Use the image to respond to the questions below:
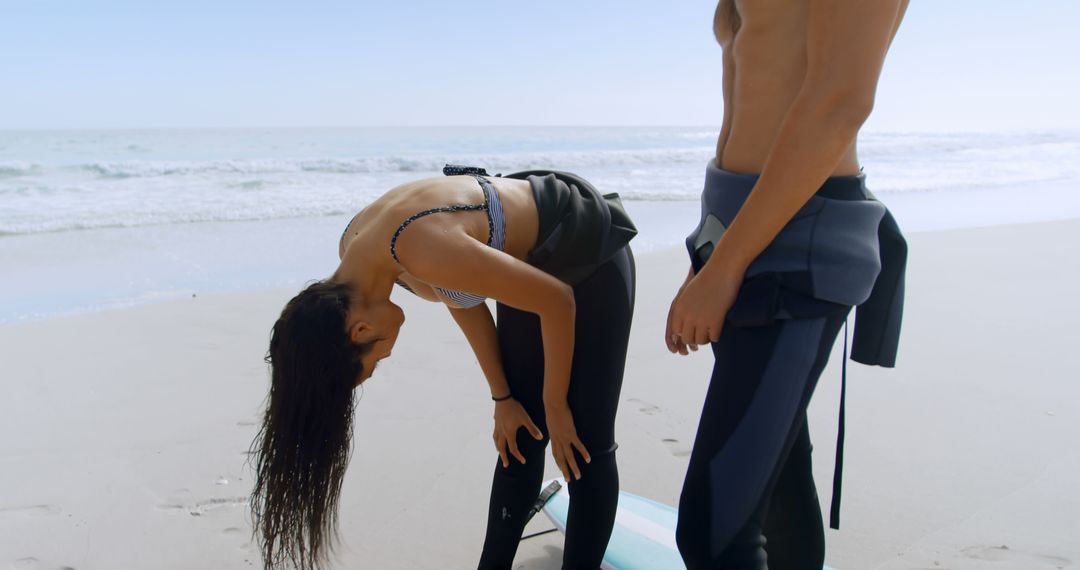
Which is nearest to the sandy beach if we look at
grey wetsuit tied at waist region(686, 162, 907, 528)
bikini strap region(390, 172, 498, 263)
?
bikini strap region(390, 172, 498, 263)

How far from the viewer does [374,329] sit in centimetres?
182

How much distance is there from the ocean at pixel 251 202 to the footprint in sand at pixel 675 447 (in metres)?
3.44

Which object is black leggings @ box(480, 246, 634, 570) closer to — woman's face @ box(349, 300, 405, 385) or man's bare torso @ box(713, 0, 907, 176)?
woman's face @ box(349, 300, 405, 385)

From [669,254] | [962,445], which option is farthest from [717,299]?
[669,254]

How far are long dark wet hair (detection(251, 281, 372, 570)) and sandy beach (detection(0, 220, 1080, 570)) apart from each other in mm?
677

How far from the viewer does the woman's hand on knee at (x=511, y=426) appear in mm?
2086

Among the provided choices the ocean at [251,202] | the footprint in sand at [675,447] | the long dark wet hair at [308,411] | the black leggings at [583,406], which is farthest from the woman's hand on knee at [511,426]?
the ocean at [251,202]

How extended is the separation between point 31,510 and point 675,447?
91.4 inches

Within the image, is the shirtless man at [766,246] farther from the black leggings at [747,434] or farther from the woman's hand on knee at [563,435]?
the woman's hand on knee at [563,435]

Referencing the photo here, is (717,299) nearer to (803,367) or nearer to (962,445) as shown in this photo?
(803,367)

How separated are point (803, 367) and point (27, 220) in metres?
9.80

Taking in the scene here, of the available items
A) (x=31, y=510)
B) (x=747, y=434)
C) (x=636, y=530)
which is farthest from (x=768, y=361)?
(x=31, y=510)

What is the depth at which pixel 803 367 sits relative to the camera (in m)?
1.40

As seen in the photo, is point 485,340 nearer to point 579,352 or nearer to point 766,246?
point 579,352
